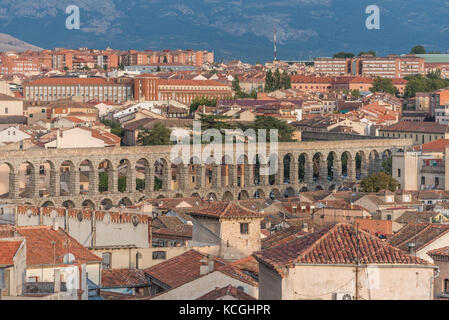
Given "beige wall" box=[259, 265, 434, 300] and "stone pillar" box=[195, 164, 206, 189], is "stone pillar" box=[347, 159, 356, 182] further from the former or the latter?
"beige wall" box=[259, 265, 434, 300]

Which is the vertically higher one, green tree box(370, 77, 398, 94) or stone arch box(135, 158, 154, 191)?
green tree box(370, 77, 398, 94)

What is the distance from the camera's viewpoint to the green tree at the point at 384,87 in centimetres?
16188

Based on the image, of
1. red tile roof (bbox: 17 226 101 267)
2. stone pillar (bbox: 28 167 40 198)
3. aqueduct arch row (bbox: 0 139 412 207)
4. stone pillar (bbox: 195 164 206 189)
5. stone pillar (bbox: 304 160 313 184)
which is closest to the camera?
red tile roof (bbox: 17 226 101 267)

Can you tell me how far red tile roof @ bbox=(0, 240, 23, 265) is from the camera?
55.8ft

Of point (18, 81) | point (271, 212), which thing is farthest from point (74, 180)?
point (18, 81)

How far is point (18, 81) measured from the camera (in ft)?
572

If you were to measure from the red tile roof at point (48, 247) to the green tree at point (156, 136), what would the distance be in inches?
2690

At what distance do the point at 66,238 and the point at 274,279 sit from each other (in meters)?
9.05

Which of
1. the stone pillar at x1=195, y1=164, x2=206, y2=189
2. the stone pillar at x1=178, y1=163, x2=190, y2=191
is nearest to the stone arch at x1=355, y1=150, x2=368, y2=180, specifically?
the stone pillar at x1=195, y1=164, x2=206, y2=189

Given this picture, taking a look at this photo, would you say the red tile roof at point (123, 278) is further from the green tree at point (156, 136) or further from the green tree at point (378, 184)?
the green tree at point (156, 136)

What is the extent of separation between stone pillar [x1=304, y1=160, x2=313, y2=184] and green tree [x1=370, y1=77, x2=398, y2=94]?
78718 millimetres

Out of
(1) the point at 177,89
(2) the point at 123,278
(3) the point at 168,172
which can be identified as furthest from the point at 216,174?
(1) the point at 177,89

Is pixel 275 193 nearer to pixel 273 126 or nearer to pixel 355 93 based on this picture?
pixel 273 126
